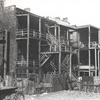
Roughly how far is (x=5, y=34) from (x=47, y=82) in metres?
12.4

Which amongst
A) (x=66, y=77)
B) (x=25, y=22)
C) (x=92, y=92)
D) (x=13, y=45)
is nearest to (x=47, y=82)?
(x=66, y=77)

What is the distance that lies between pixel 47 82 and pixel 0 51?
7600 mm

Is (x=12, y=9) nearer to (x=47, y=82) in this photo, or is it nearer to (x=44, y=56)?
(x=44, y=56)

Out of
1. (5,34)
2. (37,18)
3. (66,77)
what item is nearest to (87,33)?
(37,18)

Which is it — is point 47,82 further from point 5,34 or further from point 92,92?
point 5,34

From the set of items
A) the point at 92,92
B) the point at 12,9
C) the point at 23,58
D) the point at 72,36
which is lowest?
the point at 92,92

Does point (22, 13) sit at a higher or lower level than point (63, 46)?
higher

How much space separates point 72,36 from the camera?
38.6 m

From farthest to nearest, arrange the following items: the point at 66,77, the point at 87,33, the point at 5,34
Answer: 1. the point at 87,33
2. the point at 66,77
3. the point at 5,34

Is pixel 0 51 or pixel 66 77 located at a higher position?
pixel 0 51

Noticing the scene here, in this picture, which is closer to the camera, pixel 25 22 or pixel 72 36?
pixel 25 22

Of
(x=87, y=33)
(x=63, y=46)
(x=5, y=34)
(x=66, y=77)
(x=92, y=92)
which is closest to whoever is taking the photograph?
(x=5, y=34)

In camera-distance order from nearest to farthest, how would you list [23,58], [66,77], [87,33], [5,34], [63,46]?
[5,34], [66,77], [23,58], [63,46], [87,33]

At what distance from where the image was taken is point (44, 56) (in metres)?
29.1
